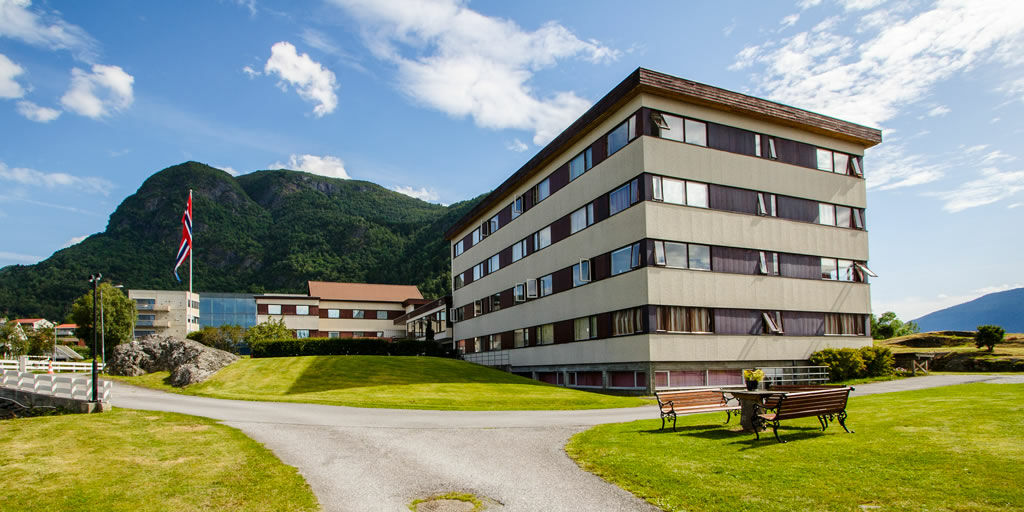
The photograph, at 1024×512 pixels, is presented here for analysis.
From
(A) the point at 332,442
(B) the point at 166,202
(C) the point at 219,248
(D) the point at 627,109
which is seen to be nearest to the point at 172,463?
(A) the point at 332,442

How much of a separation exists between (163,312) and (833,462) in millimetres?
98361

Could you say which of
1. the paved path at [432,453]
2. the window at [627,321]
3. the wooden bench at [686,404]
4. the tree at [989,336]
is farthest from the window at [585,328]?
the tree at [989,336]

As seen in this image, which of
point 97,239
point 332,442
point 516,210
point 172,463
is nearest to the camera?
point 172,463

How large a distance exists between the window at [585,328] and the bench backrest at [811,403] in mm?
20308

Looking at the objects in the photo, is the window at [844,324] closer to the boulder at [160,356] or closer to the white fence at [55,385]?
the white fence at [55,385]

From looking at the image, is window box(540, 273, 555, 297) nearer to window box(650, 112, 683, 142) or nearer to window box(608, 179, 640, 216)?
window box(608, 179, 640, 216)

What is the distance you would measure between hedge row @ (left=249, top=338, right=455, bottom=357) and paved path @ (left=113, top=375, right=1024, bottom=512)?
25708mm

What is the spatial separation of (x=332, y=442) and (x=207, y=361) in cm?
2874

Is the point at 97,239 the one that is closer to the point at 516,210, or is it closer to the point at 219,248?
the point at 219,248

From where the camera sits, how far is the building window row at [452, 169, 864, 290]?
29297mm

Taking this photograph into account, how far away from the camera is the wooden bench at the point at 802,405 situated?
12.0 meters

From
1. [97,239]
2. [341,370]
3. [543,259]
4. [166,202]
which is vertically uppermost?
[166,202]

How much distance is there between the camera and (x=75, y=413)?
22.2 meters

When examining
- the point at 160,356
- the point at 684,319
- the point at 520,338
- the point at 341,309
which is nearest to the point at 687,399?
the point at 684,319
